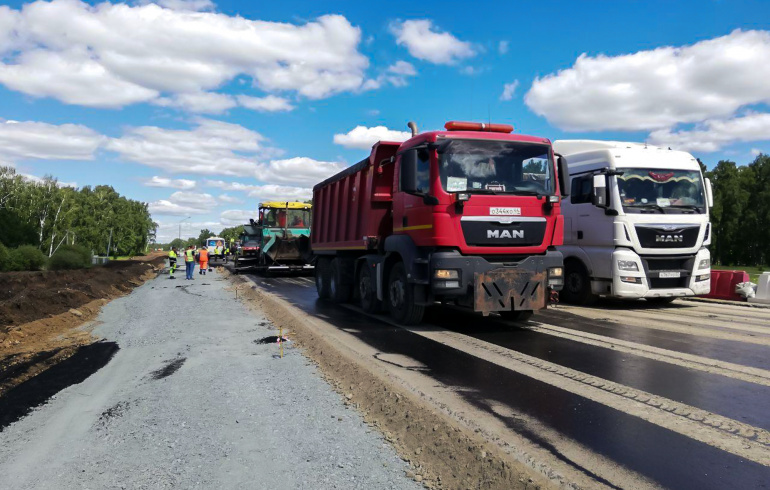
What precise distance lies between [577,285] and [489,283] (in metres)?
4.69

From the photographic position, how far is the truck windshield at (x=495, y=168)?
7.79m

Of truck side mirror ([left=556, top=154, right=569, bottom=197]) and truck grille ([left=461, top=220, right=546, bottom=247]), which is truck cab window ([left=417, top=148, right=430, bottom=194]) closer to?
truck grille ([left=461, top=220, right=546, bottom=247])

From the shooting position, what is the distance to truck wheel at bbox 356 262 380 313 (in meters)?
10.1

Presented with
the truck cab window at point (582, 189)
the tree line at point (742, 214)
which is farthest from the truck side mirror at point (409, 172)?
the tree line at point (742, 214)

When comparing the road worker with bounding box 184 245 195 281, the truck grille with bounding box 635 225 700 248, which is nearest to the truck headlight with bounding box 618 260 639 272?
the truck grille with bounding box 635 225 700 248

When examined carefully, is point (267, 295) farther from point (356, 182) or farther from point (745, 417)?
point (745, 417)

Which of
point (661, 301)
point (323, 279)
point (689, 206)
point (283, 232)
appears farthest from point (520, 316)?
point (283, 232)

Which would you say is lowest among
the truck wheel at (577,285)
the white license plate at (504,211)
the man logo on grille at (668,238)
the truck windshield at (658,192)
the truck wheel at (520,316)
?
the truck wheel at (520,316)

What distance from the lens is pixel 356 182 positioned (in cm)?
1110

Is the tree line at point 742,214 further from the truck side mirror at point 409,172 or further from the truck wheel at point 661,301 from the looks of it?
the truck side mirror at point 409,172

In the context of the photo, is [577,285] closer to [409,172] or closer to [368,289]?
[368,289]

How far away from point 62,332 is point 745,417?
10.4 meters

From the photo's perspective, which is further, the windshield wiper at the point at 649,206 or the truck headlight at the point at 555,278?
the windshield wiper at the point at 649,206

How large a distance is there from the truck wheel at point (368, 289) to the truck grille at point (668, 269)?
531cm
